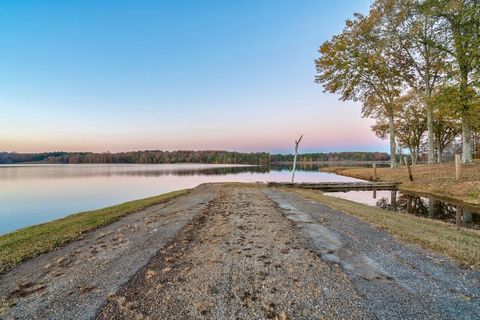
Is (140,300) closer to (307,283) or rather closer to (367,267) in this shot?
(307,283)

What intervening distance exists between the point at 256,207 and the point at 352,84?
2251 cm

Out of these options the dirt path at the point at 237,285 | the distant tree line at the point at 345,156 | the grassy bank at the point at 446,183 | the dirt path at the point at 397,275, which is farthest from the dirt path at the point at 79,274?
the distant tree line at the point at 345,156

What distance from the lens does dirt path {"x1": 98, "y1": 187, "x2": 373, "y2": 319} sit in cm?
332

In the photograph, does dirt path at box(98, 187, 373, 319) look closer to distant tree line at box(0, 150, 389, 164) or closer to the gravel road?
the gravel road

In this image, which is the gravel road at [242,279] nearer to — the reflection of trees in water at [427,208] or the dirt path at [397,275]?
the dirt path at [397,275]

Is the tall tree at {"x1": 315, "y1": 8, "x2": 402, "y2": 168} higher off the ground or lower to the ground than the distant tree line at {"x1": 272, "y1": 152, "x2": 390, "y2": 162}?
higher

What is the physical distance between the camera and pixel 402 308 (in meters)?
3.35

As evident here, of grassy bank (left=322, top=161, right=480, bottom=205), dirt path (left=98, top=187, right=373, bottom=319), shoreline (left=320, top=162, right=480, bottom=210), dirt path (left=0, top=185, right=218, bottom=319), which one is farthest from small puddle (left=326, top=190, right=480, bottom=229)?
dirt path (left=0, top=185, right=218, bottom=319)

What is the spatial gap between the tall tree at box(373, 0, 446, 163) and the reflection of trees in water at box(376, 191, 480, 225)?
975 cm

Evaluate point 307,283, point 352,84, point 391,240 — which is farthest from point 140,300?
point 352,84

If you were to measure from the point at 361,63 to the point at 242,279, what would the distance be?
2744 cm

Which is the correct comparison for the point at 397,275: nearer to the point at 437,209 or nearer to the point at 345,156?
the point at 437,209

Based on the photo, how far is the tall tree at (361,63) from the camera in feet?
82.0

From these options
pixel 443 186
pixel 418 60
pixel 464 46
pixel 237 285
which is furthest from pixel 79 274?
pixel 418 60
